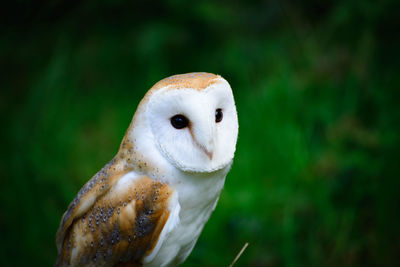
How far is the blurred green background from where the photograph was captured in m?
1.70

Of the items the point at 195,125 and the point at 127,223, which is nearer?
the point at 195,125

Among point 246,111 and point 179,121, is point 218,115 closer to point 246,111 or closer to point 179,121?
point 179,121

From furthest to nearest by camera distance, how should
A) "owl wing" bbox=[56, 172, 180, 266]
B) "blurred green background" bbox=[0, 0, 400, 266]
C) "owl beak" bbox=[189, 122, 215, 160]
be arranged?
"blurred green background" bbox=[0, 0, 400, 266]
"owl wing" bbox=[56, 172, 180, 266]
"owl beak" bbox=[189, 122, 215, 160]

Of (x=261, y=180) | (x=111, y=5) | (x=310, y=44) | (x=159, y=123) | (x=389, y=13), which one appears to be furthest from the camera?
(x=111, y=5)

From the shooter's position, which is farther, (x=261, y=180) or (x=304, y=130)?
(x=261, y=180)

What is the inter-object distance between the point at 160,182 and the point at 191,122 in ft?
0.63

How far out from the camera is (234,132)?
0.95 m

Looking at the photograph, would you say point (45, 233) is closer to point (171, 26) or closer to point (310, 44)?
point (171, 26)

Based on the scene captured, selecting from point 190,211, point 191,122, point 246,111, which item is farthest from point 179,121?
point 246,111

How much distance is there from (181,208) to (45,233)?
3.87 feet

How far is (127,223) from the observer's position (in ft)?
3.26

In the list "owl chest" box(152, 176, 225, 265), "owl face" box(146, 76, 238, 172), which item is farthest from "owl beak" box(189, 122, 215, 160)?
"owl chest" box(152, 176, 225, 265)

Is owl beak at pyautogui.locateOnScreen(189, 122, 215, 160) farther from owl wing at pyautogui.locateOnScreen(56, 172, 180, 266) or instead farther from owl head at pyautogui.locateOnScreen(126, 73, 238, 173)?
owl wing at pyautogui.locateOnScreen(56, 172, 180, 266)

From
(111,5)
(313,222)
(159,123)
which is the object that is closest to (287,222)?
(313,222)
